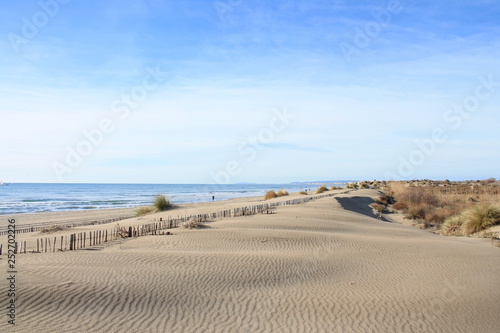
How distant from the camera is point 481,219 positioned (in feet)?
63.2

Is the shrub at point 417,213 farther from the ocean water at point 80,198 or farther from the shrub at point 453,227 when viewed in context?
the ocean water at point 80,198

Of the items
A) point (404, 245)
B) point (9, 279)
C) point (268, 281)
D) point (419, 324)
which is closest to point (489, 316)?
point (419, 324)

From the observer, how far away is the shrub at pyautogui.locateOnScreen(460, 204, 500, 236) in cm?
1905

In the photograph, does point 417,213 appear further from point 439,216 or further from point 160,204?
point 160,204

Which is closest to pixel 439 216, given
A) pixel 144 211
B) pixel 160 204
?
pixel 160 204

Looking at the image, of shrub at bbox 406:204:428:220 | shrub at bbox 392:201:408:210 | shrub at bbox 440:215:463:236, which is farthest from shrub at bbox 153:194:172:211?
shrub at bbox 440:215:463:236

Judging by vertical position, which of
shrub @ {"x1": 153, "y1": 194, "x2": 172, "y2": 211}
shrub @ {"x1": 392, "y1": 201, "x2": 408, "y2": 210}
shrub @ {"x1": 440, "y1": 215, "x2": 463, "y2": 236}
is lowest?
shrub @ {"x1": 440, "y1": 215, "x2": 463, "y2": 236}

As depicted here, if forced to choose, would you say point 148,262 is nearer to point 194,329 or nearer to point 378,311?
point 194,329

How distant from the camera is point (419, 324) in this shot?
682 cm

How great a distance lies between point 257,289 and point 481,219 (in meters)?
15.3

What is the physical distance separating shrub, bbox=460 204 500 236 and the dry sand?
6.41 meters

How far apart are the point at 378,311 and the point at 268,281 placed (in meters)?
2.61

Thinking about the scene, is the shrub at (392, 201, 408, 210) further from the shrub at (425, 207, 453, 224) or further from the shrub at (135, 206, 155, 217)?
the shrub at (135, 206, 155, 217)

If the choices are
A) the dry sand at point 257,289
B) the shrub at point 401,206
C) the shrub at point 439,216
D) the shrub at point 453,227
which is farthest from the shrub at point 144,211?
the shrub at point 453,227
